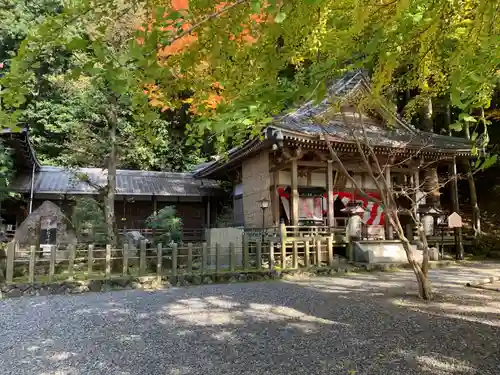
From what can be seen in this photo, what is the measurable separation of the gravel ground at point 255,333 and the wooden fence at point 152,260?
104 cm

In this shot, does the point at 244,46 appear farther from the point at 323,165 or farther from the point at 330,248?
the point at 323,165

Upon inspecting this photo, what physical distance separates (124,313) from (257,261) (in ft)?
14.7

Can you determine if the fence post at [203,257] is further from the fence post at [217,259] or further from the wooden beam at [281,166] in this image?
the wooden beam at [281,166]

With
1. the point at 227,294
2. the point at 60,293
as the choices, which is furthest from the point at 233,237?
the point at 60,293

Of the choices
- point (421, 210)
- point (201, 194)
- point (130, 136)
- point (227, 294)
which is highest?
point (130, 136)

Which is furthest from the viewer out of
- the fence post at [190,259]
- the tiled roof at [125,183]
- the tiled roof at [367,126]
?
the tiled roof at [125,183]

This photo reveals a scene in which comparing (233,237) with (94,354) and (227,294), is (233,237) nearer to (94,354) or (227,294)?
(227,294)

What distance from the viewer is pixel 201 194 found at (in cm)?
1872

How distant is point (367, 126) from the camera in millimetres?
14445

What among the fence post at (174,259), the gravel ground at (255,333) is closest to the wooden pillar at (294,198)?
the fence post at (174,259)

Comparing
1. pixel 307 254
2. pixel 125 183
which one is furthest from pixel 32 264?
pixel 125 183

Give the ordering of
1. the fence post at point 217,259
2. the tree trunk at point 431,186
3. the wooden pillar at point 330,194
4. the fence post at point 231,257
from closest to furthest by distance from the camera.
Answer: the fence post at point 217,259 → the fence post at point 231,257 → the wooden pillar at point 330,194 → the tree trunk at point 431,186

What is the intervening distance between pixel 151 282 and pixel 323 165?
25.2 feet

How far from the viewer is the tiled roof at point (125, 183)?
54.3ft
